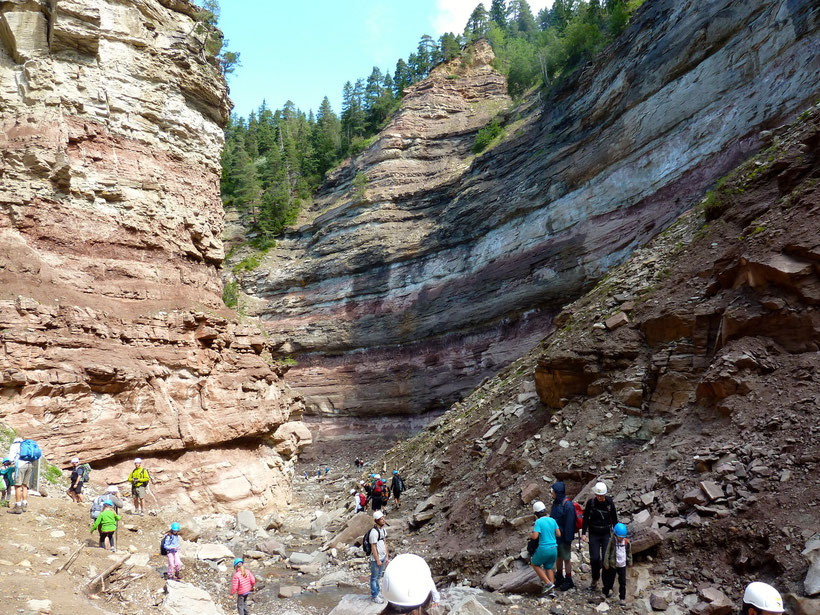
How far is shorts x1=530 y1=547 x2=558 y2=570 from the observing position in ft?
24.6

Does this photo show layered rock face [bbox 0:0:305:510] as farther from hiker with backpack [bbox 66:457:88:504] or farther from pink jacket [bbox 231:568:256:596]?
pink jacket [bbox 231:568:256:596]

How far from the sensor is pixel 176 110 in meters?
20.0

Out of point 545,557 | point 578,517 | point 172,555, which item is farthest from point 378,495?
point 545,557

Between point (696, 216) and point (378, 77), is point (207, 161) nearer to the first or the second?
point (696, 216)

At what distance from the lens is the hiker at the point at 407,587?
2.79m

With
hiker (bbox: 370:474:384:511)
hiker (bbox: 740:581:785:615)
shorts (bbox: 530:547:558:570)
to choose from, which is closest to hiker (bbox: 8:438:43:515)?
hiker (bbox: 370:474:384:511)

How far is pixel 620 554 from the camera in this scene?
22.3 ft

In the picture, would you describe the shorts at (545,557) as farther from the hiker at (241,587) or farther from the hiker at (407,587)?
the hiker at (407,587)

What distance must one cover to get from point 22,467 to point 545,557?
10.5 meters

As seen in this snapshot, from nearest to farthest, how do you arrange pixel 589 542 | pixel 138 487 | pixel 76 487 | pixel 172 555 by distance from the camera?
1. pixel 589 542
2. pixel 172 555
3. pixel 76 487
4. pixel 138 487

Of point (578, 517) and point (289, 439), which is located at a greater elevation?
point (578, 517)

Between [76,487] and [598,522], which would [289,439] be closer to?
[76,487]

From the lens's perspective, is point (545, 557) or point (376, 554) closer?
point (545, 557)

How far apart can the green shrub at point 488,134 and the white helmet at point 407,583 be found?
41.8 meters
